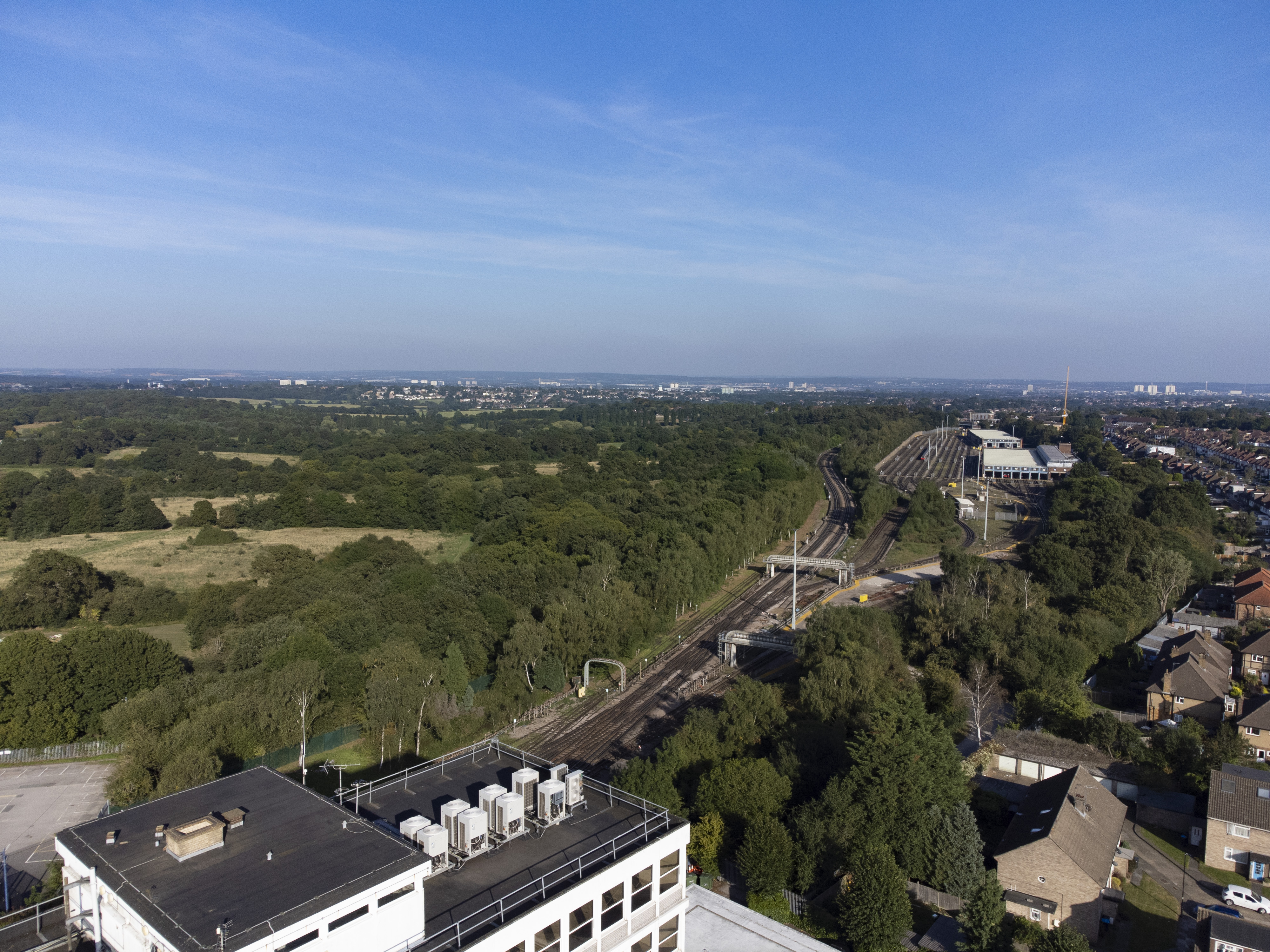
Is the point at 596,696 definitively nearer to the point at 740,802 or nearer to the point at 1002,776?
the point at 740,802

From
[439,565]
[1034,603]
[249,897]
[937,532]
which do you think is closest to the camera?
[249,897]

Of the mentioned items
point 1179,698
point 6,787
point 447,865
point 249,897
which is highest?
point 249,897

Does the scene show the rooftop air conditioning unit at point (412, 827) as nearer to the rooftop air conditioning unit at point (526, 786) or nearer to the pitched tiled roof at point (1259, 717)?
the rooftop air conditioning unit at point (526, 786)

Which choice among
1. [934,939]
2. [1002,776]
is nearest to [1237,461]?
[1002,776]

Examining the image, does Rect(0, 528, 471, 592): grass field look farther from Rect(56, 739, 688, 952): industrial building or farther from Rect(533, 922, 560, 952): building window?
Rect(533, 922, 560, 952): building window

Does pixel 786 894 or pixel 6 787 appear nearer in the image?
pixel 786 894

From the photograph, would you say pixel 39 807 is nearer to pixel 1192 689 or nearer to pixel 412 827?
pixel 412 827

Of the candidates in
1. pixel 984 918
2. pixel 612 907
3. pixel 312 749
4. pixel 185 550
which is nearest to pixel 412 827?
pixel 612 907
